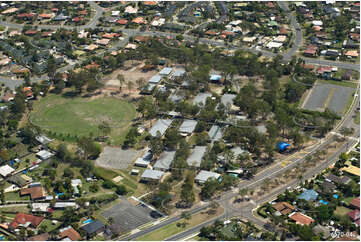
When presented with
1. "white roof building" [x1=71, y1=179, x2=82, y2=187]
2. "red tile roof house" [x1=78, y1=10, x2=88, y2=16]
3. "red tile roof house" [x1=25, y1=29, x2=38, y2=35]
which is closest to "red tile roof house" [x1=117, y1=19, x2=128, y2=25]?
"red tile roof house" [x1=78, y1=10, x2=88, y2=16]

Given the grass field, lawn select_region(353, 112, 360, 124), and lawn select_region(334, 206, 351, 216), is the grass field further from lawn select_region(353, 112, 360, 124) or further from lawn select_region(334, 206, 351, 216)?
lawn select_region(353, 112, 360, 124)

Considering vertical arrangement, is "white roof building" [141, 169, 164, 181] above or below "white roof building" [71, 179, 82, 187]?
above

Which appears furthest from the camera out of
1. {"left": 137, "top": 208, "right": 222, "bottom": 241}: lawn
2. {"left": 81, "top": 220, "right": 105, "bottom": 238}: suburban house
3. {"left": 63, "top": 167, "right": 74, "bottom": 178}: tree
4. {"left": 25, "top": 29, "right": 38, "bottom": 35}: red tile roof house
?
{"left": 25, "top": 29, "right": 38, "bottom": 35}: red tile roof house

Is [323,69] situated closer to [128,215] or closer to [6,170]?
[128,215]

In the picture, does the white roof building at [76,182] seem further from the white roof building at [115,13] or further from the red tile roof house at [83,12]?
the red tile roof house at [83,12]

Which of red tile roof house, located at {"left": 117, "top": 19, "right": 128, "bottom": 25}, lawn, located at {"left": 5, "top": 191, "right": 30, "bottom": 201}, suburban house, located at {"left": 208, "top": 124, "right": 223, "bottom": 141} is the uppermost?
red tile roof house, located at {"left": 117, "top": 19, "right": 128, "bottom": 25}

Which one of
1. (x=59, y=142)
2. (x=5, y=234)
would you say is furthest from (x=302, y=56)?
(x=5, y=234)

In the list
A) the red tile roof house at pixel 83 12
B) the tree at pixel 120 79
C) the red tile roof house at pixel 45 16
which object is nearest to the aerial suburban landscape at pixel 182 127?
the tree at pixel 120 79

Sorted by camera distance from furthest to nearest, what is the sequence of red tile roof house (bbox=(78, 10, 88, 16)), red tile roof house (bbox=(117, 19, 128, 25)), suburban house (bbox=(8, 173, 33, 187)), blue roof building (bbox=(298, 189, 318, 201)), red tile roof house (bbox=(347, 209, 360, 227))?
red tile roof house (bbox=(78, 10, 88, 16)), red tile roof house (bbox=(117, 19, 128, 25)), suburban house (bbox=(8, 173, 33, 187)), blue roof building (bbox=(298, 189, 318, 201)), red tile roof house (bbox=(347, 209, 360, 227))
